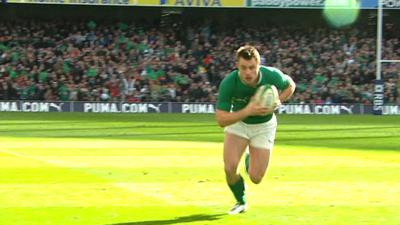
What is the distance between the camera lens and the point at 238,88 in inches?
382

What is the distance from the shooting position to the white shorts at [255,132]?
10117 mm

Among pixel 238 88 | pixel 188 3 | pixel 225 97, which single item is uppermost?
pixel 188 3

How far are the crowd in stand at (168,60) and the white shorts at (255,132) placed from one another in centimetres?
3388

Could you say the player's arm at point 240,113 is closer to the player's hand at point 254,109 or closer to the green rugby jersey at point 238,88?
the player's hand at point 254,109

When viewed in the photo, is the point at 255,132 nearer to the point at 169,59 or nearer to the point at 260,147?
the point at 260,147

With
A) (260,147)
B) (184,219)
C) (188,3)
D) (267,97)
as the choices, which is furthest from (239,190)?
(188,3)

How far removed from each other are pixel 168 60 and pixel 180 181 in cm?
3391

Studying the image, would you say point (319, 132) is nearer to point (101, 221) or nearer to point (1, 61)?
point (101, 221)

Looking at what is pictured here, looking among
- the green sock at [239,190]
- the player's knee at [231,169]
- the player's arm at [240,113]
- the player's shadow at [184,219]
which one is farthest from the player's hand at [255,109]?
the player's shadow at [184,219]

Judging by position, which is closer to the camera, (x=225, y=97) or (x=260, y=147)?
(x=225, y=97)

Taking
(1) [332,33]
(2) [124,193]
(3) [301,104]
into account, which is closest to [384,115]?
(3) [301,104]

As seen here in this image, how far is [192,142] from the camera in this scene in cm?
2308

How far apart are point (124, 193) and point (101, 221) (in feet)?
8.11

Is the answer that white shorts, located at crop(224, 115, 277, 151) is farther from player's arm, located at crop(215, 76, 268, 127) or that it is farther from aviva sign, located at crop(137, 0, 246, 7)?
aviva sign, located at crop(137, 0, 246, 7)
